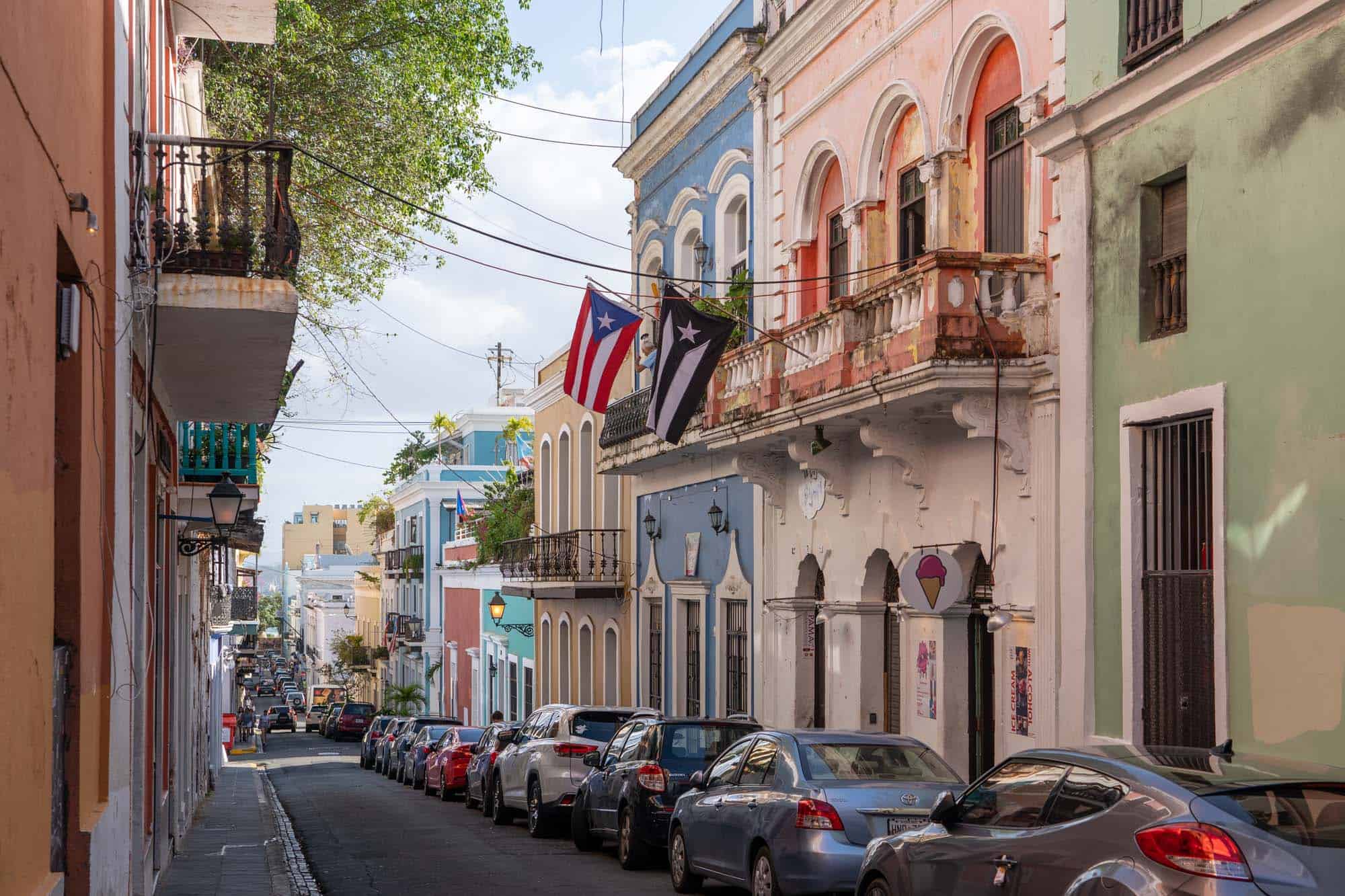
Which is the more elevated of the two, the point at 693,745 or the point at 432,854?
the point at 693,745

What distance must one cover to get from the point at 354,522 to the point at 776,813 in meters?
138

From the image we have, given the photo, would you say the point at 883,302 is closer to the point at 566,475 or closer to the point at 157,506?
the point at 157,506

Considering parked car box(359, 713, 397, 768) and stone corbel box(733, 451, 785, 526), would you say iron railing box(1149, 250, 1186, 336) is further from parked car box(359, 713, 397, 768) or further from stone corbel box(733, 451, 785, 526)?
parked car box(359, 713, 397, 768)

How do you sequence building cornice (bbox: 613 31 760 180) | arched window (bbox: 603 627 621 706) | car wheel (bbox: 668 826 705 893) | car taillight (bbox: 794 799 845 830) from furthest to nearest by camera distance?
arched window (bbox: 603 627 621 706) < building cornice (bbox: 613 31 760 180) < car wheel (bbox: 668 826 705 893) < car taillight (bbox: 794 799 845 830)

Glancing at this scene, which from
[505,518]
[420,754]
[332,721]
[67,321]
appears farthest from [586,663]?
[332,721]

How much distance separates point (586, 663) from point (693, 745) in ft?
59.3

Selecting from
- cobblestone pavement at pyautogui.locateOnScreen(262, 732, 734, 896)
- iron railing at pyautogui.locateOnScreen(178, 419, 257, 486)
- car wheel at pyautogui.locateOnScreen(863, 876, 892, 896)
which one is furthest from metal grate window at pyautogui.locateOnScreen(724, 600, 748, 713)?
car wheel at pyautogui.locateOnScreen(863, 876, 892, 896)

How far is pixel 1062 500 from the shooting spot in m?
14.4

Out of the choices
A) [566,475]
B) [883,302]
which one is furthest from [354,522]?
[883,302]

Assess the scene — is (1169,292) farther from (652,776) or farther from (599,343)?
(599,343)

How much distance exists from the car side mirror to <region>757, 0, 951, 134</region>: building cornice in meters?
10.6

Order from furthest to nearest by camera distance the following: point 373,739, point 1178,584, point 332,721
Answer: point 332,721 → point 373,739 → point 1178,584

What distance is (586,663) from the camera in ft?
110

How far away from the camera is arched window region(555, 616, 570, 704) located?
35031 mm
